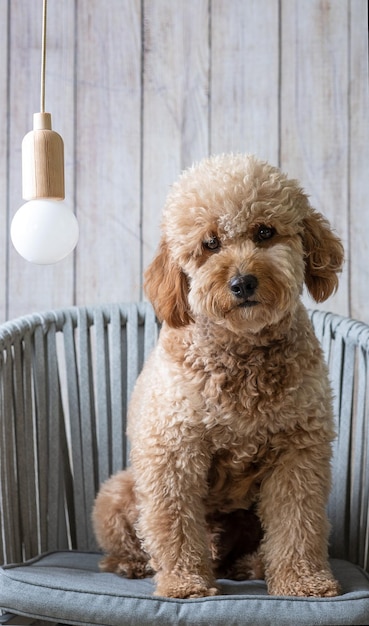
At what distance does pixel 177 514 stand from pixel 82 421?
0.54m

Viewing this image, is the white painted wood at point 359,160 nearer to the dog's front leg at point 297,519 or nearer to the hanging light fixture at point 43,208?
the dog's front leg at point 297,519

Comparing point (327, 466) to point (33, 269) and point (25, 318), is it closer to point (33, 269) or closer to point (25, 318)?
point (25, 318)

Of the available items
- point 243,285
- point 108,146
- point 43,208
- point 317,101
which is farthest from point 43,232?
point 317,101

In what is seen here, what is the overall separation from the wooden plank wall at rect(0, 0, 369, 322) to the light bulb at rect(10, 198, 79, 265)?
1.00 meters

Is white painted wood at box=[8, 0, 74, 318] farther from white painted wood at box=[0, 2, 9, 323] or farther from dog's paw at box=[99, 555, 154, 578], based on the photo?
dog's paw at box=[99, 555, 154, 578]

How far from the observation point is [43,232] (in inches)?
45.9

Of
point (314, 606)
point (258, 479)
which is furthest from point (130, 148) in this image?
point (314, 606)

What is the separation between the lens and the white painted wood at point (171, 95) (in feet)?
7.07

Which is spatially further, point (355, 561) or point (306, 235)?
point (355, 561)

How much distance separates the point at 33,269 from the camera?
2.21m

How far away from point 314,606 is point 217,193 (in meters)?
0.67

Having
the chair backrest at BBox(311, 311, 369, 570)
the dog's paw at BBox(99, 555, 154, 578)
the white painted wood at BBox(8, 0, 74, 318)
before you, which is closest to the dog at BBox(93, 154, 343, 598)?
the dog's paw at BBox(99, 555, 154, 578)

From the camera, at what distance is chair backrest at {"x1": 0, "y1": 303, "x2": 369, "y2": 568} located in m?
1.70

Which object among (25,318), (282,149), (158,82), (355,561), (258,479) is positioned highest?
(158,82)
